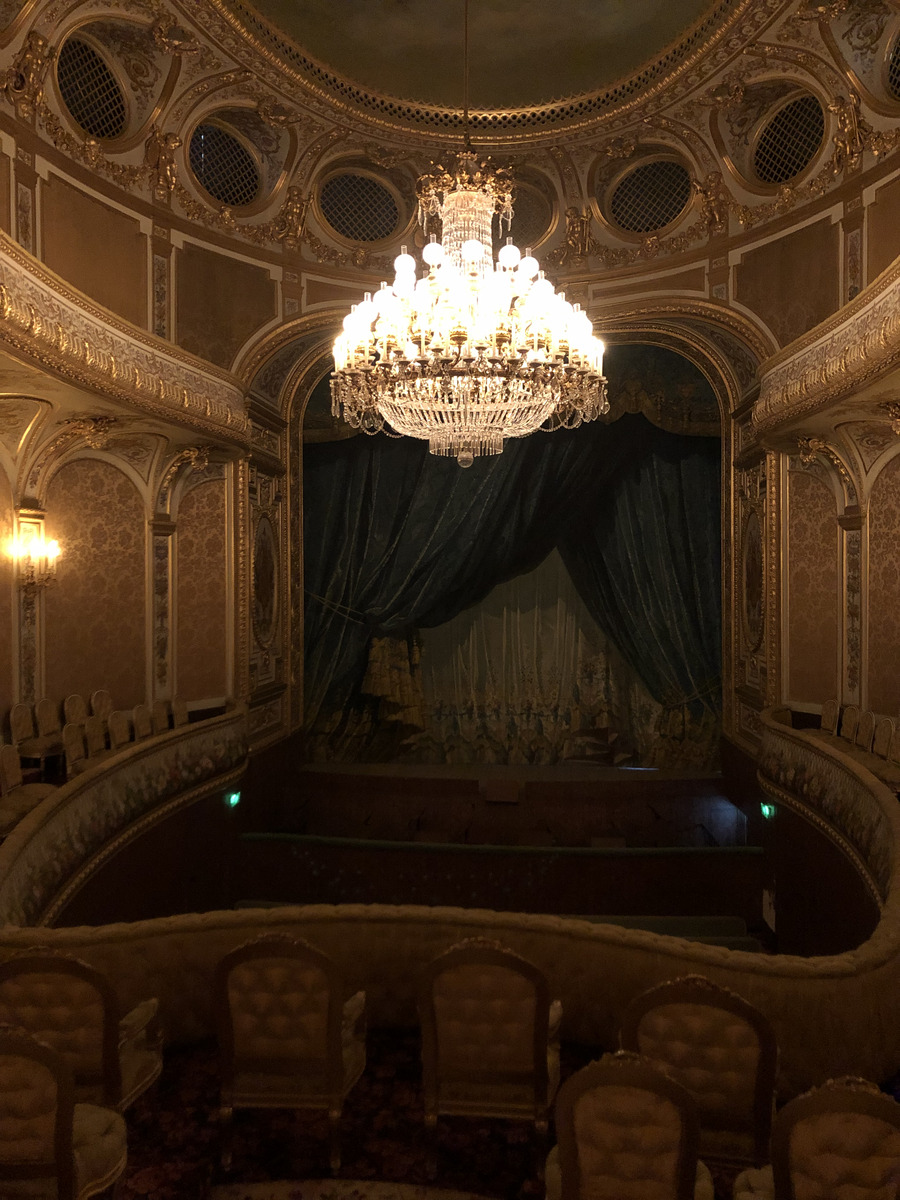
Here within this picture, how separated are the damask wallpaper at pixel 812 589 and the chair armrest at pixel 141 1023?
290 inches

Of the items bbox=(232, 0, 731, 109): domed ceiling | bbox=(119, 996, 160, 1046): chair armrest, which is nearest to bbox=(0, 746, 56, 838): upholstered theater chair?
bbox=(119, 996, 160, 1046): chair armrest

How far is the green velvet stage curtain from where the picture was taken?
37.5 ft

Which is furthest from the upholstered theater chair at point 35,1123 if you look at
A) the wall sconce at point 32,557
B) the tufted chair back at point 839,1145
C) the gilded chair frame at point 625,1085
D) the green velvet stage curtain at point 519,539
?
the green velvet stage curtain at point 519,539

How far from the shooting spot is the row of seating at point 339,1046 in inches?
110

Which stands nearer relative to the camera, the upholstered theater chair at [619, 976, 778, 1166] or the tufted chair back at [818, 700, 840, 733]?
the upholstered theater chair at [619, 976, 778, 1166]

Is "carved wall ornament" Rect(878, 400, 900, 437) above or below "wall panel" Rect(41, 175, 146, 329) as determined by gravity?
below

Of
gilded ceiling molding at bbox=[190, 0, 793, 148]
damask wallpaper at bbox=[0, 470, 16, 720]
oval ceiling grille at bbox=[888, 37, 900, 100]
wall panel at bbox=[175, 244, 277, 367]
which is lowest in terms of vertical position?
damask wallpaper at bbox=[0, 470, 16, 720]

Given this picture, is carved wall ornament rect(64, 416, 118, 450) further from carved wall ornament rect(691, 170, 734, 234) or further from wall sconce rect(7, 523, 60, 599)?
carved wall ornament rect(691, 170, 734, 234)

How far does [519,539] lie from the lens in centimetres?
1174

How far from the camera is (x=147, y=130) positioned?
8.24m

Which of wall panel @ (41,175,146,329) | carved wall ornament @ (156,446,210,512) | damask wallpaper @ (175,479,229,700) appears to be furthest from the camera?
damask wallpaper @ (175,479,229,700)

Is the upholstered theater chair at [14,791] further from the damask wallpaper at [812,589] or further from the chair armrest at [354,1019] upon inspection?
the damask wallpaper at [812,589]

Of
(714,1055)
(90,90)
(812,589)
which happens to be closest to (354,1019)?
(714,1055)

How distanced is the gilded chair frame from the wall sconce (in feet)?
23.5
